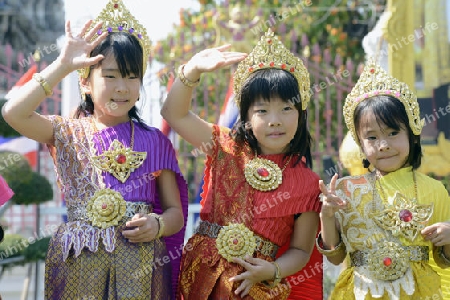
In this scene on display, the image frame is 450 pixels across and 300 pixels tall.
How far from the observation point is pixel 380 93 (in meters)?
3.06

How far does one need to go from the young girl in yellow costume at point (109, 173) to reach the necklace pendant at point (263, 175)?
33cm

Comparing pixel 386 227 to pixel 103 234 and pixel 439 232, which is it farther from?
pixel 103 234

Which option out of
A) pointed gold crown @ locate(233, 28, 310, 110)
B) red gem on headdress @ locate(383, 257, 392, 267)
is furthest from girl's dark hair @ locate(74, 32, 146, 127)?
red gem on headdress @ locate(383, 257, 392, 267)

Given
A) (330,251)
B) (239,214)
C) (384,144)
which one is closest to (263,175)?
(239,214)

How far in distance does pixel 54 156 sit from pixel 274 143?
3.27 ft

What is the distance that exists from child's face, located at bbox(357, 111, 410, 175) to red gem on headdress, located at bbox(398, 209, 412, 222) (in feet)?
0.67

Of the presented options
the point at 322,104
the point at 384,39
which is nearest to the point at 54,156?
the point at 384,39

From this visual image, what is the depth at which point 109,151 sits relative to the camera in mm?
2941

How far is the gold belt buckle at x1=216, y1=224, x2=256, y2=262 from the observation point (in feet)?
9.52

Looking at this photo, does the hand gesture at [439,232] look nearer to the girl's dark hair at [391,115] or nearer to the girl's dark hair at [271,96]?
the girl's dark hair at [391,115]

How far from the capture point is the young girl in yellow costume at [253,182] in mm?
2916

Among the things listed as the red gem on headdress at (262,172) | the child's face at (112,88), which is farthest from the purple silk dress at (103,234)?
the red gem on headdress at (262,172)

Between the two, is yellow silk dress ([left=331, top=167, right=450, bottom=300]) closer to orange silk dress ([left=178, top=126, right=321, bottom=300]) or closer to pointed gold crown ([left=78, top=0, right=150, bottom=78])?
orange silk dress ([left=178, top=126, right=321, bottom=300])

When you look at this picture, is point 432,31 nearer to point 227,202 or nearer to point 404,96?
point 404,96
